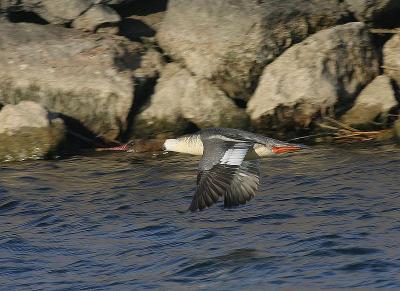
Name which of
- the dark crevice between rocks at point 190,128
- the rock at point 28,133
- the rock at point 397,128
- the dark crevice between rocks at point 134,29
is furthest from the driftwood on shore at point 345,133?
the rock at point 28,133

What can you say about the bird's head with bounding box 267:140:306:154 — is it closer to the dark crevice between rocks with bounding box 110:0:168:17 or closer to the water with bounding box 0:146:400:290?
the water with bounding box 0:146:400:290

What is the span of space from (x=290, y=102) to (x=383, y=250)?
3418 millimetres

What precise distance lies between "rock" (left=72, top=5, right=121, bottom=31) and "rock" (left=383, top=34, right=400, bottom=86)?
286 cm

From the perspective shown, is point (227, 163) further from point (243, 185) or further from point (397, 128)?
point (397, 128)

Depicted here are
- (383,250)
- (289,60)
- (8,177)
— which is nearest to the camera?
(383,250)

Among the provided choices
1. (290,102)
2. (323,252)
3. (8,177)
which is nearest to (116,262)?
(323,252)

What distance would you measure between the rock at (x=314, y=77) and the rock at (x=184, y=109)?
284 mm

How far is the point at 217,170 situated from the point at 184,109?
3174 millimetres

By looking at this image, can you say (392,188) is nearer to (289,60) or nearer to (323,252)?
(323,252)

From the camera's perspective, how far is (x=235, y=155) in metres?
7.54

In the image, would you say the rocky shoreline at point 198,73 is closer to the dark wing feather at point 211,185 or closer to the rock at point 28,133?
the rock at point 28,133

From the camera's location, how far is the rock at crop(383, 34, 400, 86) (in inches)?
412

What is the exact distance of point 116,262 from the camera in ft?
23.4

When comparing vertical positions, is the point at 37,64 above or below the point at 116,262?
above
